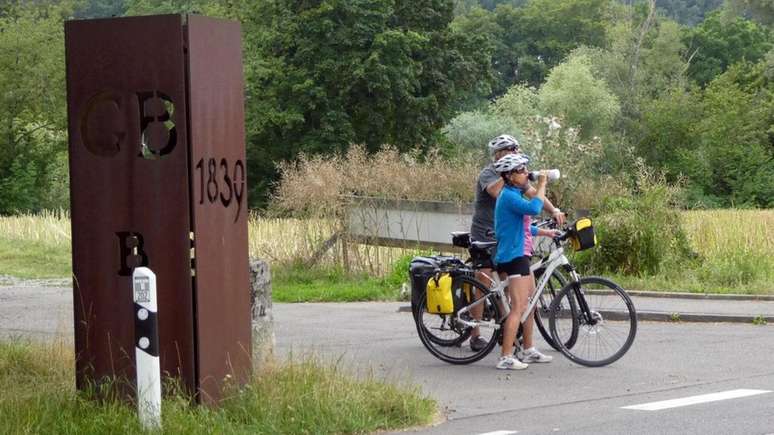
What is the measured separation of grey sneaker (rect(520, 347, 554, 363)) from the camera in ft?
39.4

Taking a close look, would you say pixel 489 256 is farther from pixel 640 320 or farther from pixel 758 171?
pixel 758 171

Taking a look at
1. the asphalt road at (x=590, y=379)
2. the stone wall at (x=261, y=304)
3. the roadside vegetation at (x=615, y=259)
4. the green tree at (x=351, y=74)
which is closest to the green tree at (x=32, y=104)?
the green tree at (x=351, y=74)

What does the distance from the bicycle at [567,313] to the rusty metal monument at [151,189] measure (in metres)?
3.46

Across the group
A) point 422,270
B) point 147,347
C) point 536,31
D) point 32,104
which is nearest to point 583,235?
point 422,270

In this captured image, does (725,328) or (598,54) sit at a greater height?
(598,54)

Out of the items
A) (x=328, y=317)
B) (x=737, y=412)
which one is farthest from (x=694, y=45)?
(x=737, y=412)

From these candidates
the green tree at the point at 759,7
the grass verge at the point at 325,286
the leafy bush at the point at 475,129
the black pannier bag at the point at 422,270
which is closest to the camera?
the black pannier bag at the point at 422,270

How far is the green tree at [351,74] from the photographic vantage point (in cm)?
5669

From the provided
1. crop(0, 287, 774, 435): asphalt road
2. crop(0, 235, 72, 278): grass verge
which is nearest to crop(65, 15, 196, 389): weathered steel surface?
crop(0, 287, 774, 435): asphalt road

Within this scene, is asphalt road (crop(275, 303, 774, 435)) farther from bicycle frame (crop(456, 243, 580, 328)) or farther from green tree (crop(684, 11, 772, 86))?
green tree (crop(684, 11, 772, 86))

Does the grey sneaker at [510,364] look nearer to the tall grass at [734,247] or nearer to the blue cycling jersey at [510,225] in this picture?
the blue cycling jersey at [510,225]

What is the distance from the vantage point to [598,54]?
78875mm

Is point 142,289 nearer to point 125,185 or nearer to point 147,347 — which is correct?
point 147,347

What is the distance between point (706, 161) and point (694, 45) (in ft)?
133
